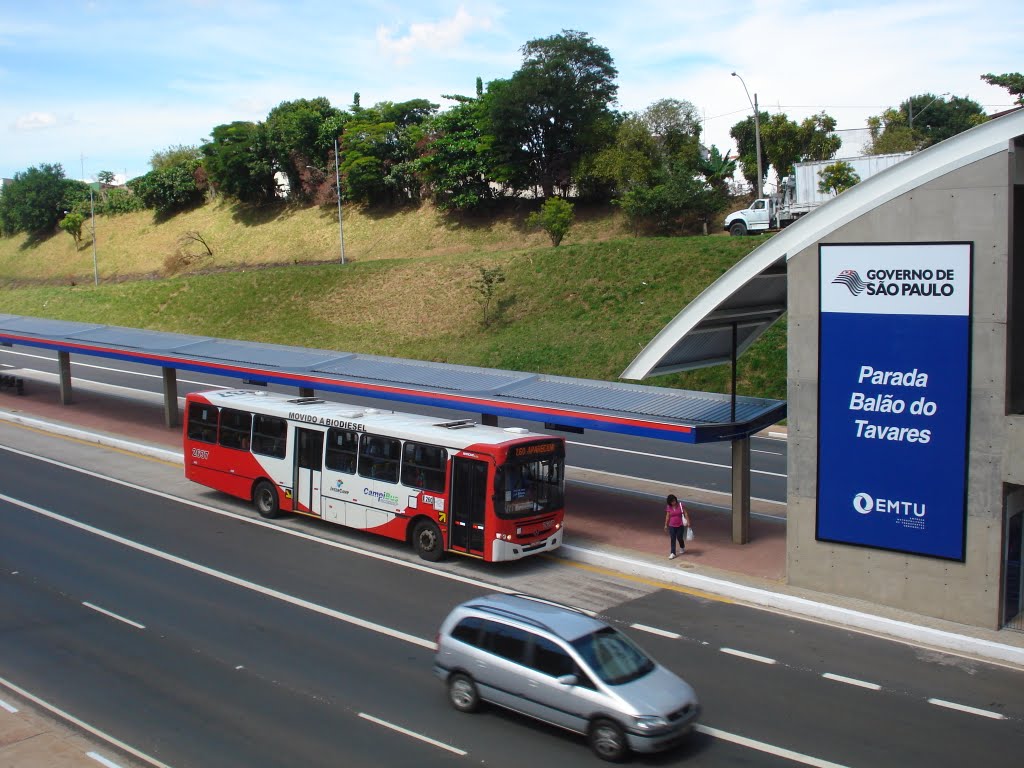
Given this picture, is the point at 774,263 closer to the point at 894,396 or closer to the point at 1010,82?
the point at 894,396

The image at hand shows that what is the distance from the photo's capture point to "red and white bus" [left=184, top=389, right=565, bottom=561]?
1772 centimetres

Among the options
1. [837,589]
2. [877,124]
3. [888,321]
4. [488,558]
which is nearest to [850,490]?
[837,589]

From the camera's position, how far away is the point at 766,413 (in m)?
19.3

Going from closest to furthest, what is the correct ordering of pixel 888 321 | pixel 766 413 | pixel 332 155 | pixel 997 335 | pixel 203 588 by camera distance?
pixel 997 335
pixel 888 321
pixel 203 588
pixel 766 413
pixel 332 155

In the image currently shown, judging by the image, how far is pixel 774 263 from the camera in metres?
16.3

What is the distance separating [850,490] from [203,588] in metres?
11.6

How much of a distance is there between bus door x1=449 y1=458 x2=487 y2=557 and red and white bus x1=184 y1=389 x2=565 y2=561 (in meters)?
0.02

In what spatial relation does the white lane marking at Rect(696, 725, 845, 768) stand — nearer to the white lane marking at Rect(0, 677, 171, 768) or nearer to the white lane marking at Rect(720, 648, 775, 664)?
the white lane marking at Rect(720, 648, 775, 664)

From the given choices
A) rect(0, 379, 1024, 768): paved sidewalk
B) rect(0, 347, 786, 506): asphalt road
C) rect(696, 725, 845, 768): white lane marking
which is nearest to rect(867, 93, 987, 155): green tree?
A: rect(0, 347, 786, 506): asphalt road

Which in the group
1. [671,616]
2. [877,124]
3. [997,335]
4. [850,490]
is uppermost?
[877,124]

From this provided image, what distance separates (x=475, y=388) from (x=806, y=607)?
32.2 ft

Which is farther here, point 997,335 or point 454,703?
point 997,335

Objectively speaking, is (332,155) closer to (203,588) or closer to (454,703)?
(203,588)

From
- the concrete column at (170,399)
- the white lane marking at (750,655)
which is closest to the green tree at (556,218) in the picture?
the concrete column at (170,399)
